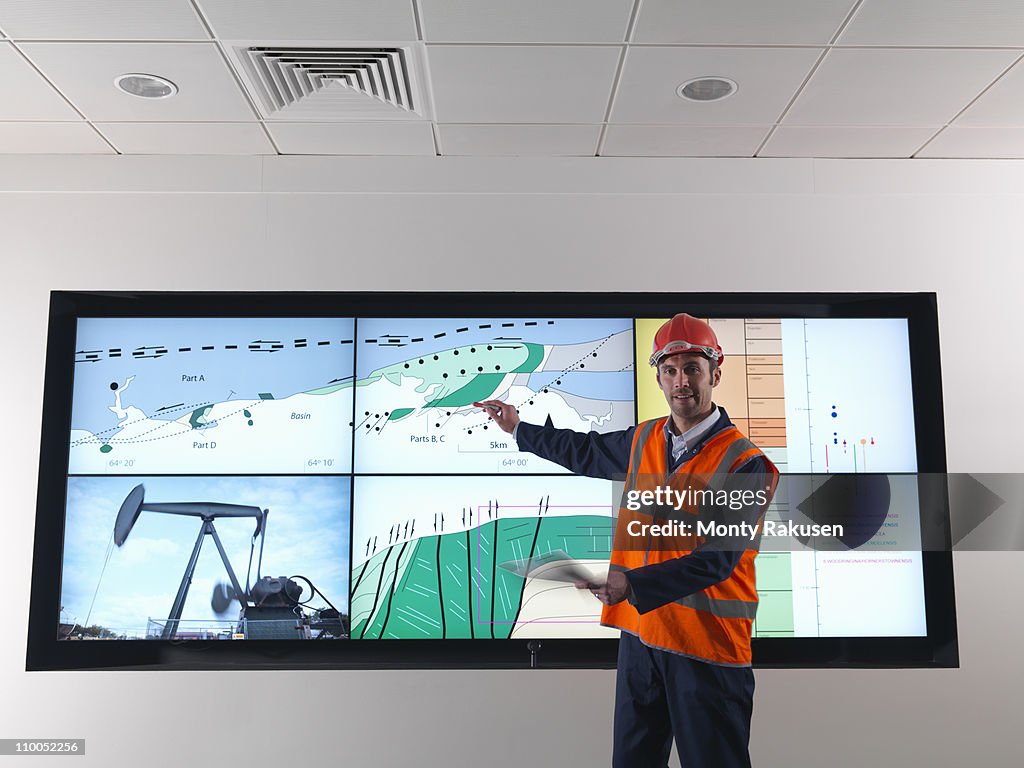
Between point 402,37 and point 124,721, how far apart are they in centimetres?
275

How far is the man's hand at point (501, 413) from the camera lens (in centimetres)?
339

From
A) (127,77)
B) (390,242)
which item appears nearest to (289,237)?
(390,242)

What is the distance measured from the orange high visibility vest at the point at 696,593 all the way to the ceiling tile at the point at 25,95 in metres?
2.53

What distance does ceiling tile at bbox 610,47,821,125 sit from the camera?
8.96 feet

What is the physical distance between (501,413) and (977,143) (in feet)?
7.42

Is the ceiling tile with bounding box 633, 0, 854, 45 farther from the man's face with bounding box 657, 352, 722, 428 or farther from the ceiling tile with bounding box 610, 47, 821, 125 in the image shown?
the man's face with bounding box 657, 352, 722, 428

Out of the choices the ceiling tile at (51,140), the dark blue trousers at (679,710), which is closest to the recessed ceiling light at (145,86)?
the ceiling tile at (51,140)

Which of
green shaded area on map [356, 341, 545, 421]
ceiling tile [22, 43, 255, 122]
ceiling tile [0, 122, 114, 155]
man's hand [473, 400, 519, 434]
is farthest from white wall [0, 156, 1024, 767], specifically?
man's hand [473, 400, 519, 434]

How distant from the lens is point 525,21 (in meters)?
2.54

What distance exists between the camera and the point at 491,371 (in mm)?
3441

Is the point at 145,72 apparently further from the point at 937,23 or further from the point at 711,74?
the point at 937,23

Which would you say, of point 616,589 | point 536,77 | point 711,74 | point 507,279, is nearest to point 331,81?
point 536,77

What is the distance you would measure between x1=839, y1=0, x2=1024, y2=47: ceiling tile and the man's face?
1259 mm

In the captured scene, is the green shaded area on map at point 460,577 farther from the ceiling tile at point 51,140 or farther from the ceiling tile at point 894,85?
the ceiling tile at point 51,140
